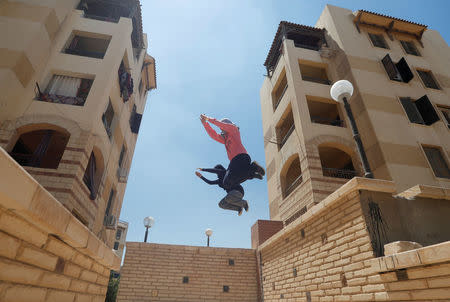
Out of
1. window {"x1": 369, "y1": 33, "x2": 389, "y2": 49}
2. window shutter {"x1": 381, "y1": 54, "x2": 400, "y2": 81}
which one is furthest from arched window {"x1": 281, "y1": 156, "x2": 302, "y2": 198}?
window {"x1": 369, "y1": 33, "x2": 389, "y2": 49}

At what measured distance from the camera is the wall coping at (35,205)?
5.52 ft

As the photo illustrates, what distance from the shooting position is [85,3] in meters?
14.1

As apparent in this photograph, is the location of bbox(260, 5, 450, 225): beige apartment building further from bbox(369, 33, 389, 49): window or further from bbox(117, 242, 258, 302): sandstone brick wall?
bbox(117, 242, 258, 302): sandstone brick wall

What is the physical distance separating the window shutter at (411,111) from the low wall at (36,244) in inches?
557

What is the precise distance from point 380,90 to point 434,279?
11.1 m

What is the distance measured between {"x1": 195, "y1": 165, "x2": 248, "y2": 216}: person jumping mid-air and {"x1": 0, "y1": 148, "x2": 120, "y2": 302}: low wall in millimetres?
3231

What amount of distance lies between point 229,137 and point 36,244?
4986 mm

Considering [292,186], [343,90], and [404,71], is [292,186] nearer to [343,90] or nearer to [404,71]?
[343,90]

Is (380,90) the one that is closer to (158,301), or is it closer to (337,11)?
(337,11)

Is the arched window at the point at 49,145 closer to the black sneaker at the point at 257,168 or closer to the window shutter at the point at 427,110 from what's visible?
the black sneaker at the point at 257,168

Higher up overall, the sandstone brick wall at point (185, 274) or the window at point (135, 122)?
the window at point (135, 122)

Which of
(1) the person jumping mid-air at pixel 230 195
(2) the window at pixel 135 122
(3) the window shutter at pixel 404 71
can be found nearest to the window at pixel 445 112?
(3) the window shutter at pixel 404 71

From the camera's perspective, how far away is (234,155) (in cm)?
643

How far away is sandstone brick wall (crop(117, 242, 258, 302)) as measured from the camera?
1025 cm
